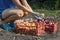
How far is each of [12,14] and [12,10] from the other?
4.3 inches

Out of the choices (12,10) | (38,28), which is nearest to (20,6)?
(12,10)

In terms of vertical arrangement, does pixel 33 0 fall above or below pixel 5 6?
below

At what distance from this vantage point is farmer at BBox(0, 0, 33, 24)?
6.69 m

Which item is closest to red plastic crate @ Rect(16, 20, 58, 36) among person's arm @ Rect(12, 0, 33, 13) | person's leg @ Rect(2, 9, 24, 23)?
person's leg @ Rect(2, 9, 24, 23)

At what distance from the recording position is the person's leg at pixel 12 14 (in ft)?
22.1

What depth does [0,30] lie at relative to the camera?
21.9 feet

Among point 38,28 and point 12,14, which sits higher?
point 12,14

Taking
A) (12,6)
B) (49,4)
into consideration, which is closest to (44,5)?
(49,4)

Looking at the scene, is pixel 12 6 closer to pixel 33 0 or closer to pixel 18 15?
pixel 18 15

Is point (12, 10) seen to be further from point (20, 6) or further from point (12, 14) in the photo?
point (20, 6)

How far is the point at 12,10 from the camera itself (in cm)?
673

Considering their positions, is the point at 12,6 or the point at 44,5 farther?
the point at 44,5

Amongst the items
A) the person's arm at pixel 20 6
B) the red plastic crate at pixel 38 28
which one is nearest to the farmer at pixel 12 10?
the person's arm at pixel 20 6

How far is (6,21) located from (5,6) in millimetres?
351
